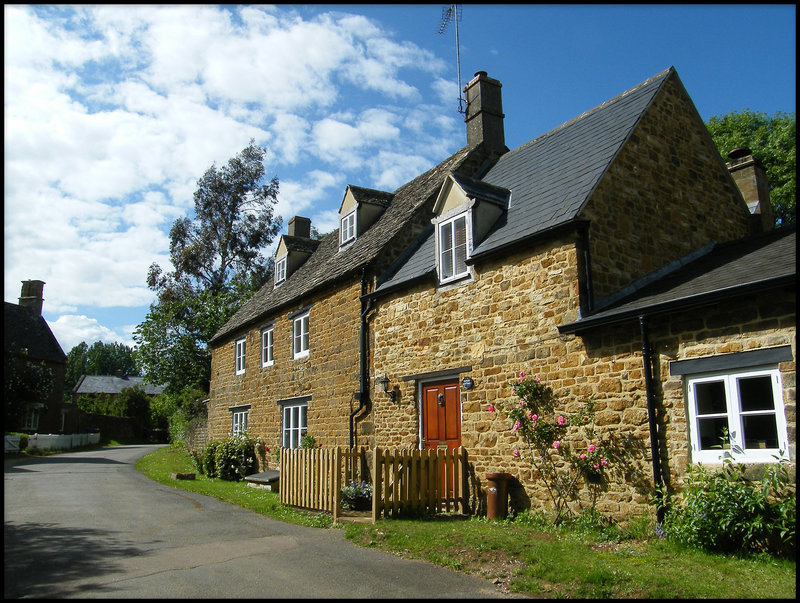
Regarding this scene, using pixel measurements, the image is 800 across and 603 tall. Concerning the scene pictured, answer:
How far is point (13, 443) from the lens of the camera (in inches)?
1175

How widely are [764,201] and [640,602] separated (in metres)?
12.6

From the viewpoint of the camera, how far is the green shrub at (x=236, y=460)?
2016cm

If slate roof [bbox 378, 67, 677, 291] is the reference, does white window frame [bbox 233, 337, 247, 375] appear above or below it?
below

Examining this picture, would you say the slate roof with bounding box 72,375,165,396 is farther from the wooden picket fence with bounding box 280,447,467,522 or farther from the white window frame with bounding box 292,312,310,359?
the wooden picket fence with bounding box 280,447,467,522

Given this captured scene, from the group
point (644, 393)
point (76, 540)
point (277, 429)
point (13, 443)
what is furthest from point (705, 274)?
point (13, 443)

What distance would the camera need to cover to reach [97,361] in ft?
360

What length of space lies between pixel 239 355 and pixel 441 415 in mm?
13087

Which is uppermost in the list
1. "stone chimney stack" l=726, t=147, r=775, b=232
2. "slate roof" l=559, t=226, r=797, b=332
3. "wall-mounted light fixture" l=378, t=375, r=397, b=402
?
"stone chimney stack" l=726, t=147, r=775, b=232

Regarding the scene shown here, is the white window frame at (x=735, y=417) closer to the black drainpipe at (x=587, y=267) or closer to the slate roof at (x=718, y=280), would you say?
the slate roof at (x=718, y=280)

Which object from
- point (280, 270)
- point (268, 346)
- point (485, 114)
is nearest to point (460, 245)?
point (485, 114)

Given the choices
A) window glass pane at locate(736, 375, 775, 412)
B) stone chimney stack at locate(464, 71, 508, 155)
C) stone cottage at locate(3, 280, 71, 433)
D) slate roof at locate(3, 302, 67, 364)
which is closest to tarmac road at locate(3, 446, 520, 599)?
window glass pane at locate(736, 375, 775, 412)

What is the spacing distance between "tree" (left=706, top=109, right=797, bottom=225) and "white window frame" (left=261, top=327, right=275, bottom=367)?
1769 cm

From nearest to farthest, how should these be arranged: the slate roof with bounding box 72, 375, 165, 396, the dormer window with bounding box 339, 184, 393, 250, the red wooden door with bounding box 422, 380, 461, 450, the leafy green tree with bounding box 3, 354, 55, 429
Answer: the red wooden door with bounding box 422, 380, 461, 450
the dormer window with bounding box 339, 184, 393, 250
the leafy green tree with bounding box 3, 354, 55, 429
the slate roof with bounding box 72, 375, 165, 396

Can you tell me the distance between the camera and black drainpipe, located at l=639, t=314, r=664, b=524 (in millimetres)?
8489
